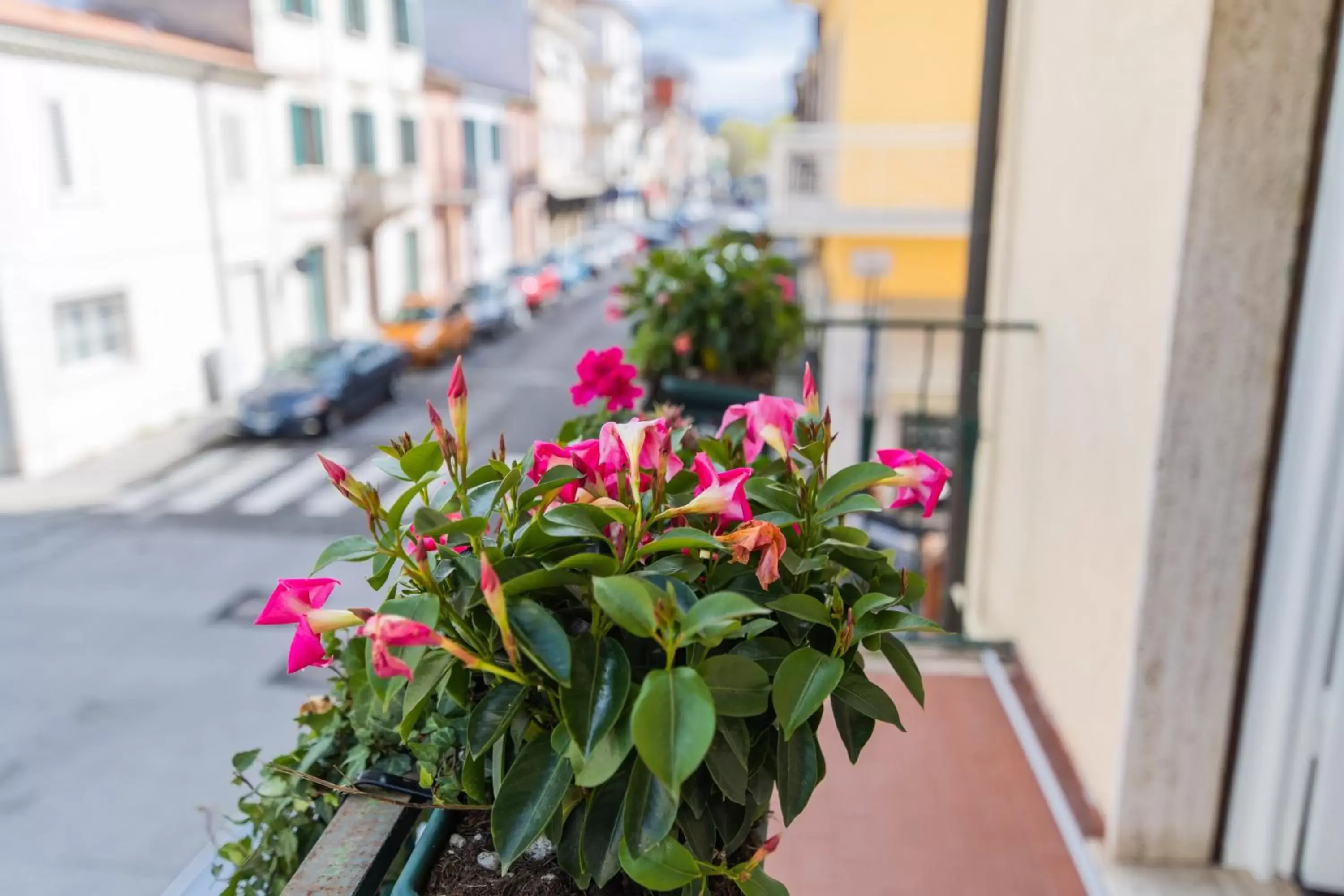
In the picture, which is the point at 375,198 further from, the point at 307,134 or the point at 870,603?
the point at 870,603

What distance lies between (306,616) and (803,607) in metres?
0.30

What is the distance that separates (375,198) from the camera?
10.8m

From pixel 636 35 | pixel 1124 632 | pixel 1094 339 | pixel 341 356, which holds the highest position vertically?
pixel 636 35

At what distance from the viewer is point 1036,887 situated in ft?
4.12

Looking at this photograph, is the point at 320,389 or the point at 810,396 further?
the point at 320,389

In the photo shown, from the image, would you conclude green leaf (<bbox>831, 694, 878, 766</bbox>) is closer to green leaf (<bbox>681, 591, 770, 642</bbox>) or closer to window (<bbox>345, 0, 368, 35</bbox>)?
green leaf (<bbox>681, 591, 770, 642</bbox>)

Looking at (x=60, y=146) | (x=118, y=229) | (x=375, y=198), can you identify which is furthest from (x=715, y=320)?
(x=375, y=198)

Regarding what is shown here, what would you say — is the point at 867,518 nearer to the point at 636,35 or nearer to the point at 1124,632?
the point at 1124,632

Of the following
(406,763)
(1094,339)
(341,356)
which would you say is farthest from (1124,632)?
(341,356)

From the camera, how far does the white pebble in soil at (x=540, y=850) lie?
0.72 meters

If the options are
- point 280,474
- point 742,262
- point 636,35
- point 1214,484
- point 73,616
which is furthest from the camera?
point 636,35

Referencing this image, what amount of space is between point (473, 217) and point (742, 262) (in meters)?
13.1

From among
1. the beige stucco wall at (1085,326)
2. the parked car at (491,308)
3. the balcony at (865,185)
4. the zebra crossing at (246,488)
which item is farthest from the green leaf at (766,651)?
the parked car at (491,308)

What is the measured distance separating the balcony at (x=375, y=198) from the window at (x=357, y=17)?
1.41 metres
